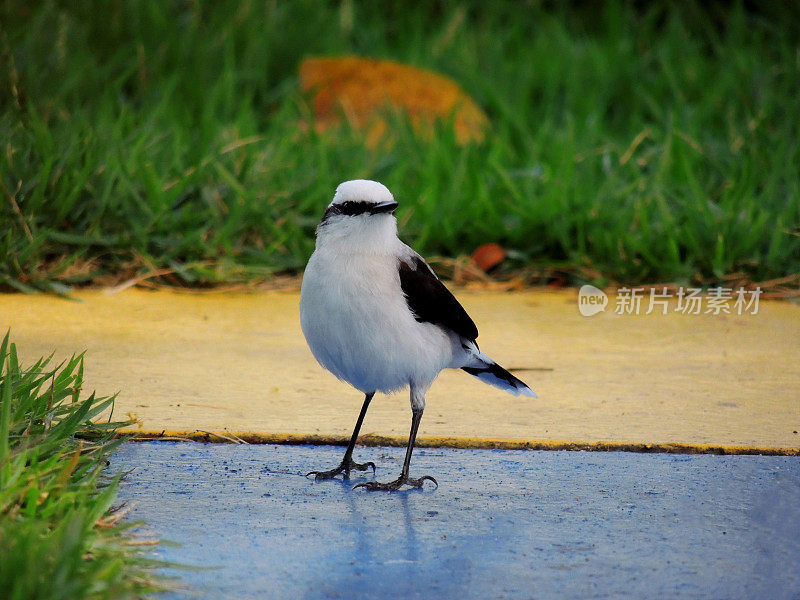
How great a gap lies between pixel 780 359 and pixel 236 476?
7.77 ft

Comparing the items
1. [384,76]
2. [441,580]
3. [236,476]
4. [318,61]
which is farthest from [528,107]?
[441,580]

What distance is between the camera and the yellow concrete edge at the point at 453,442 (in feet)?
10.8

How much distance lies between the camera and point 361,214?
10.2 feet

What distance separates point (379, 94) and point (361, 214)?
5047mm

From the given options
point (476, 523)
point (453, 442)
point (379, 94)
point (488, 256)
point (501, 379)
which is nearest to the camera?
point (476, 523)

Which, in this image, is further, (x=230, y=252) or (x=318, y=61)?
(x=318, y=61)

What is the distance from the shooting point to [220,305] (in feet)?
17.1

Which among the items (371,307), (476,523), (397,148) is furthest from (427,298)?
(397,148)

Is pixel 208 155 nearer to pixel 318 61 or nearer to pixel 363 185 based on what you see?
pixel 318 61

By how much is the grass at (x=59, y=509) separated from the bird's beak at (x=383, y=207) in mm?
936

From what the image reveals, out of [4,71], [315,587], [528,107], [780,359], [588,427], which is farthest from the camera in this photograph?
[528,107]

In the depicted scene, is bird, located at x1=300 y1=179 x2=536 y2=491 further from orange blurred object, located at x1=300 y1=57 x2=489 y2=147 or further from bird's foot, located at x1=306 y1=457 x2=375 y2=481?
orange blurred object, located at x1=300 y1=57 x2=489 y2=147

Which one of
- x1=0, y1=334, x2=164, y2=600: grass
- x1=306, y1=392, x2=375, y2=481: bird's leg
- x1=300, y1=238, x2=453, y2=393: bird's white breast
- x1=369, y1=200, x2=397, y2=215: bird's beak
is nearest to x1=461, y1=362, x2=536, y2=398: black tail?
x1=300, y1=238, x2=453, y2=393: bird's white breast

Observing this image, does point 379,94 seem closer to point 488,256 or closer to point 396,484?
point 488,256
